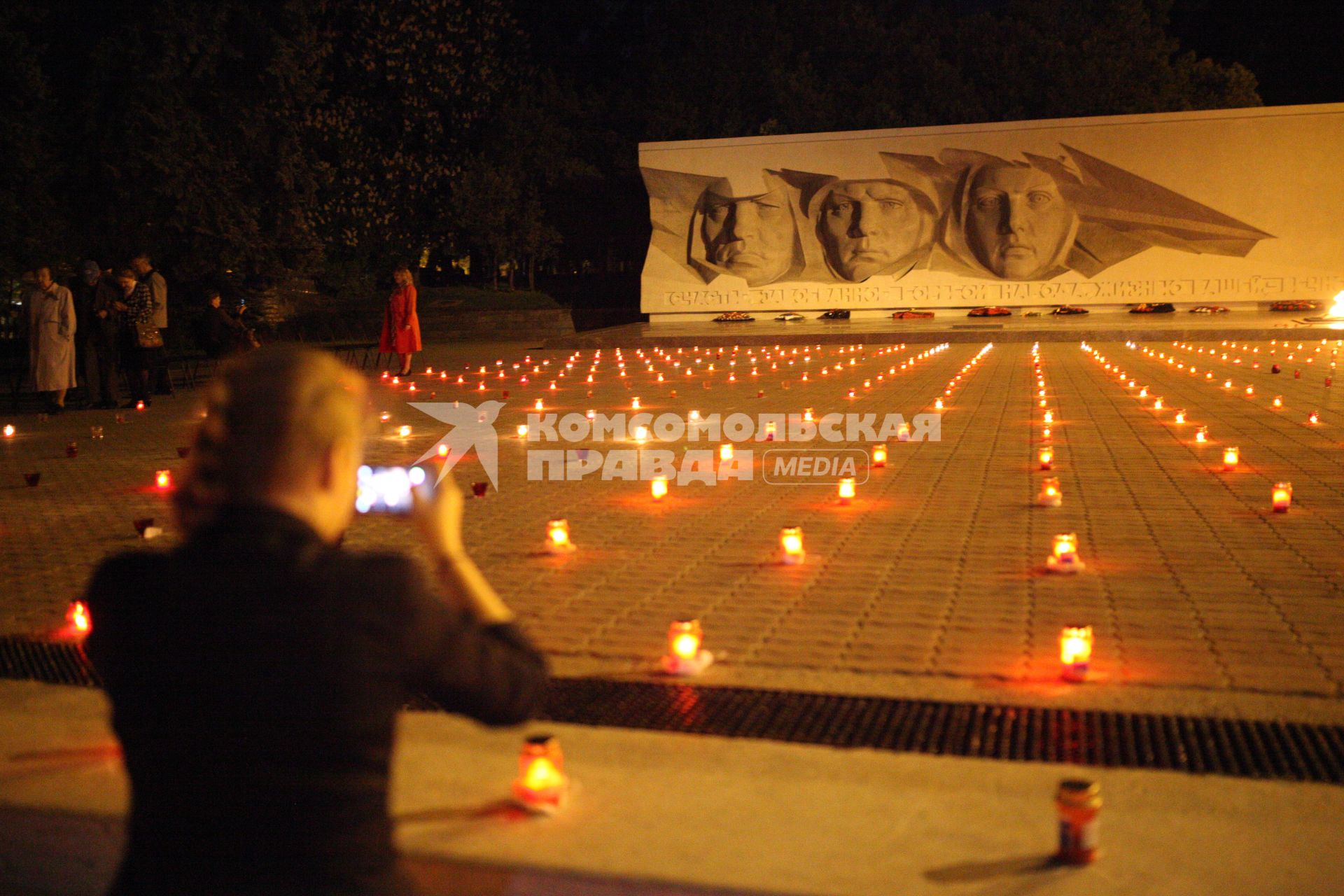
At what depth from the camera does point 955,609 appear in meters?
5.80

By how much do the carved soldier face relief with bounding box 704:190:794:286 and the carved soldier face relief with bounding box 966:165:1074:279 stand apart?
19.3ft

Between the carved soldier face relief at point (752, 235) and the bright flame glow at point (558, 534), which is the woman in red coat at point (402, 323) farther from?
the carved soldier face relief at point (752, 235)

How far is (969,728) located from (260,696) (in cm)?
299

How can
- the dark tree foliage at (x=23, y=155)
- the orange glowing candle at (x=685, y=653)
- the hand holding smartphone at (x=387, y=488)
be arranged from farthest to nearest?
the dark tree foliage at (x=23, y=155)
the orange glowing candle at (x=685, y=653)
the hand holding smartphone at (x=387, y=488)

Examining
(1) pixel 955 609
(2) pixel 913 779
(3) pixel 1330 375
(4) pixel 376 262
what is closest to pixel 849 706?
(2) pixel 913 779

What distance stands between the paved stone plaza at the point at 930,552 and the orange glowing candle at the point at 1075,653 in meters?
0.07

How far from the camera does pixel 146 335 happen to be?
15891 millimetres

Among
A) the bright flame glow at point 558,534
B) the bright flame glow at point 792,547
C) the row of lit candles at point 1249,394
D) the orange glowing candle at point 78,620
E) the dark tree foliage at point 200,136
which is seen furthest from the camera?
the dark tree foliage at point 200,136

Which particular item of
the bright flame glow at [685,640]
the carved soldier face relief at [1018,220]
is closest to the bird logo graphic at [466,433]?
the bright flame glow at [685,640]

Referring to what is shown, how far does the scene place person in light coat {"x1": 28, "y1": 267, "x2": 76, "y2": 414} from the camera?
1483 cm

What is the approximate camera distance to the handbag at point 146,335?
15766mm

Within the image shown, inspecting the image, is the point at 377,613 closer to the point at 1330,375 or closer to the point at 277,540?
the point at 277,540

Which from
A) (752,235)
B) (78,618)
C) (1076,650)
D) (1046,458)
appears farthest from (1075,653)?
(752,235)

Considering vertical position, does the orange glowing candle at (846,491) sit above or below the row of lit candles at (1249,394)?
below
